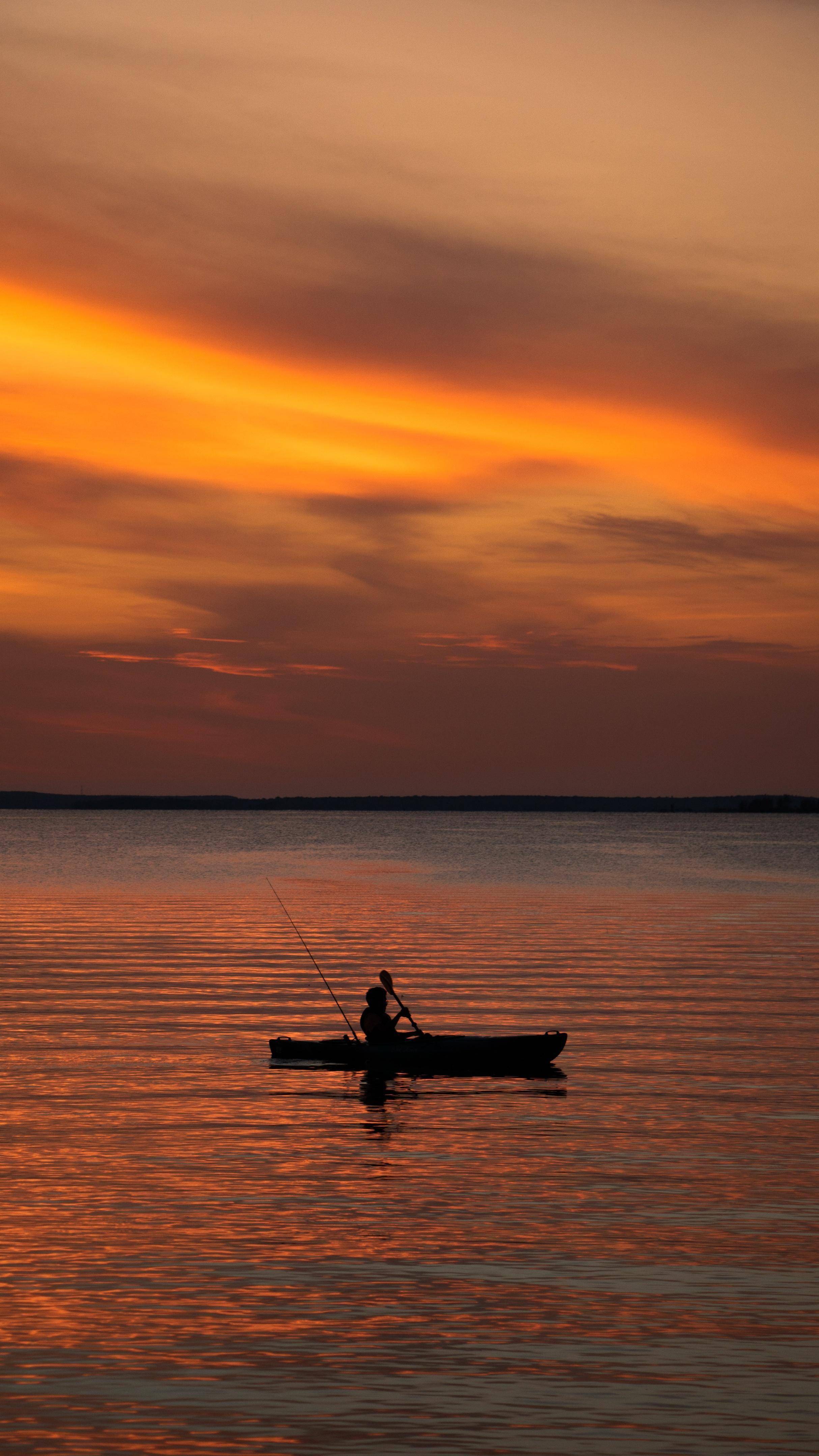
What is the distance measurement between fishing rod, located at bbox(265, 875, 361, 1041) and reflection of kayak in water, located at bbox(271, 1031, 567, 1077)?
15.9 inches

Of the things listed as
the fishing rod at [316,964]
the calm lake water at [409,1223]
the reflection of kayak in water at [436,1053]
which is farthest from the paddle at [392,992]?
the calm lake water at [409,1223]

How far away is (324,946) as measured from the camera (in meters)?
47.9

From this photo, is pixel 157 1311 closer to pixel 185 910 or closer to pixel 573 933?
pixel 573 933

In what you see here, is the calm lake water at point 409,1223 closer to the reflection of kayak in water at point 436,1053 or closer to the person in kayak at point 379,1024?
the reflection of kayak in water at point 436,1053

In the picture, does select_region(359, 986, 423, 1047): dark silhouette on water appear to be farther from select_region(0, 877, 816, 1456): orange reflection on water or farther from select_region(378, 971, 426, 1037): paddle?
select_region(0, 877, 816, 1456): orange reflection on water

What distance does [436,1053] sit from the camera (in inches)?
1028

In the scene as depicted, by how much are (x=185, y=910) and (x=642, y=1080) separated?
4035cm

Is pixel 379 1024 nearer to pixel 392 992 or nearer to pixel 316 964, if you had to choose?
pixel 392 992

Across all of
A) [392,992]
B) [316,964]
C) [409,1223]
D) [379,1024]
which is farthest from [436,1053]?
[316,964]

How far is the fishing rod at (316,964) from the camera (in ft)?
97.7

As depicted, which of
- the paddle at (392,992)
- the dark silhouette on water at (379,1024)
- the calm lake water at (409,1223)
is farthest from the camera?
the dark silhouette on water at (379,1024)

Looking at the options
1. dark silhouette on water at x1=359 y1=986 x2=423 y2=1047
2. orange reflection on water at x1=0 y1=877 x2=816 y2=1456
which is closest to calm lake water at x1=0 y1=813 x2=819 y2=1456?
orange reflection on water at x1=0 y1=877 x2=816 y2=1456

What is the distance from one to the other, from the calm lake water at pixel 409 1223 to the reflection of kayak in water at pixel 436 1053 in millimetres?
338

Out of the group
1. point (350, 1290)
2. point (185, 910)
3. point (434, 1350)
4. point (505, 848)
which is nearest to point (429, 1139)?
point (350, 1290)
